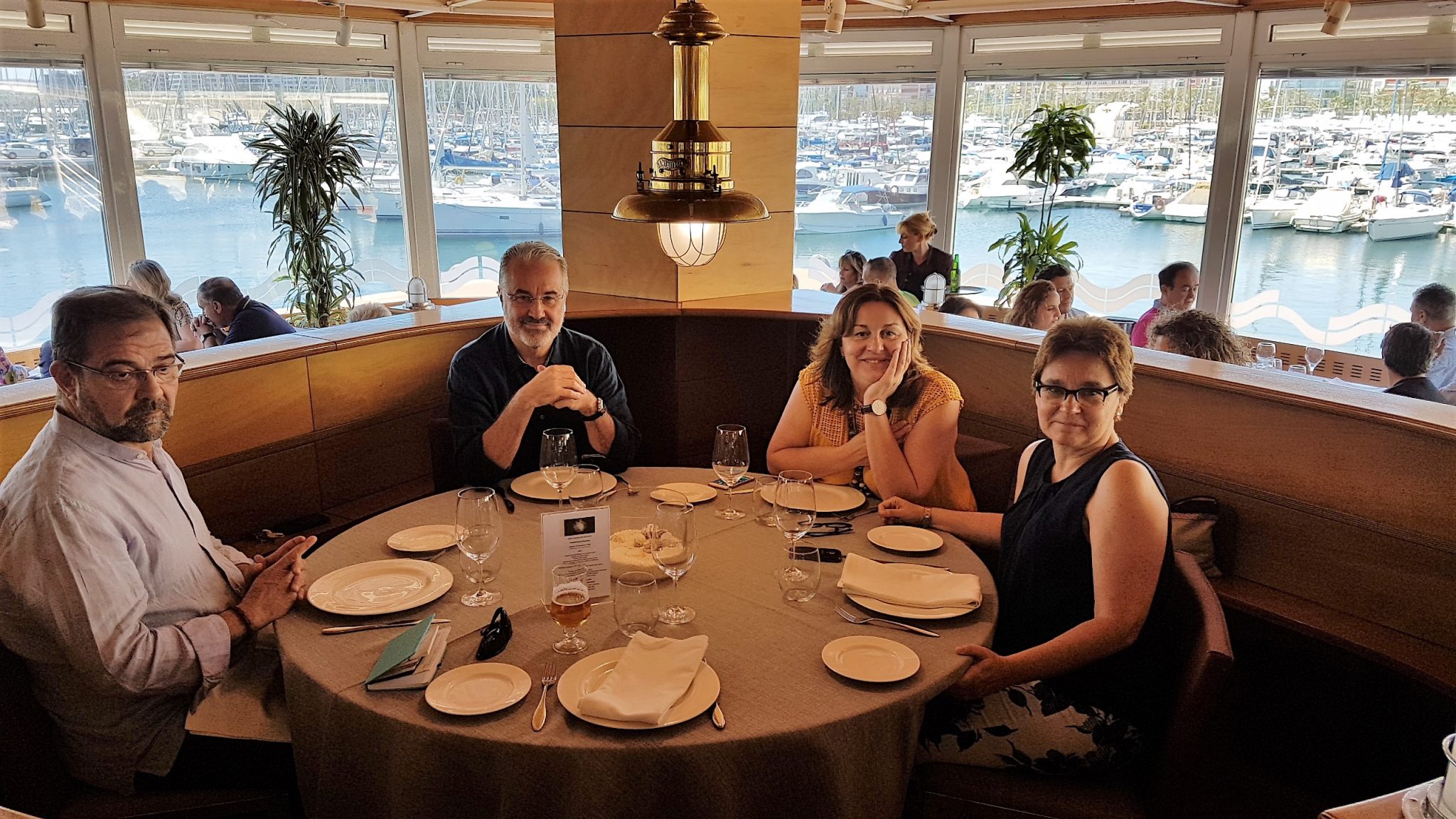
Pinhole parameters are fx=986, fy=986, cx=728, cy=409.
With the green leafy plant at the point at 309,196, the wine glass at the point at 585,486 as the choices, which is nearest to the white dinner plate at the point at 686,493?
the wine glass at the point at 585,486

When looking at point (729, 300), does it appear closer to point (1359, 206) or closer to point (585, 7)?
point (585, 7)

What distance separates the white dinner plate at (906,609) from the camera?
2.08 meters

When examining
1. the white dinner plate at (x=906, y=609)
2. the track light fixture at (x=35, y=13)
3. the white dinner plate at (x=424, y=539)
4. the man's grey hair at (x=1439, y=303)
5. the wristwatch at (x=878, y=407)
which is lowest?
the white dinner plate at (x=906, y=609)

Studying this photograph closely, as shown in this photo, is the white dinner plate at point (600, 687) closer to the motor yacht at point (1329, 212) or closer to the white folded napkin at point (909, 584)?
the white folded napkin at point (909, 584)

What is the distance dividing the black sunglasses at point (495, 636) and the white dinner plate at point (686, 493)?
78 cm

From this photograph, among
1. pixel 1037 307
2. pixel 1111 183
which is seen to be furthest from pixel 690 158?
pixel 1111 183

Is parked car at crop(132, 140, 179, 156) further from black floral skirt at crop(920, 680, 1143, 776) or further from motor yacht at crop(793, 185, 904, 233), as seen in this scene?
black floral skirt at crop(920, 680, 1143, 776)

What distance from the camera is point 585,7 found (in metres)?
4.34

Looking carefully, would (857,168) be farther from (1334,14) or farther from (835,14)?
(1334,14)

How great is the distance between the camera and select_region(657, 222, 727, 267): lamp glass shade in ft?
7.72

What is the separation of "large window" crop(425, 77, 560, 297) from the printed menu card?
6.85 metres

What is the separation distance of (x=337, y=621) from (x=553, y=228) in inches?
299

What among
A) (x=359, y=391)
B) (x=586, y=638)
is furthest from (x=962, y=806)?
(x=359, y=391)

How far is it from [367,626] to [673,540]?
65 centimetres
